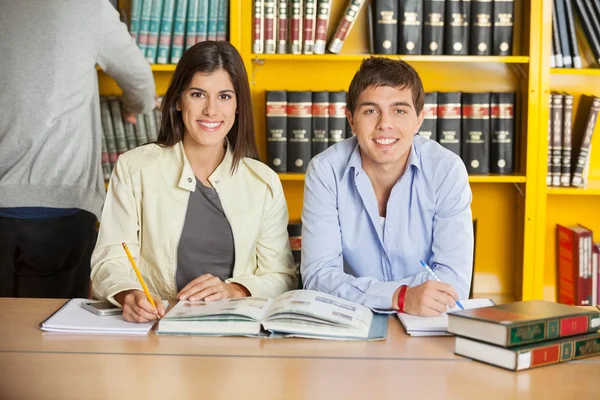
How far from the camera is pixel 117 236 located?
6.61ft

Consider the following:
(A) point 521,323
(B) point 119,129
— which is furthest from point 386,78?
(B) point 119,129

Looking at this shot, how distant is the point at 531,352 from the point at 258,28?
2174 millimetres

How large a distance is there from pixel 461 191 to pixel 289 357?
0.82m

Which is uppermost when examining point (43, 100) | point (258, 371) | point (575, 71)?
point (575, 71)

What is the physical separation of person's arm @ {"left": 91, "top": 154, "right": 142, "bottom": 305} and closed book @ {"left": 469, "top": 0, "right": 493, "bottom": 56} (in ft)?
5.60

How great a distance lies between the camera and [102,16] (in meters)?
2.45

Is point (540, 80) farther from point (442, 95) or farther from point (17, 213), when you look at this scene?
point (17, 213)

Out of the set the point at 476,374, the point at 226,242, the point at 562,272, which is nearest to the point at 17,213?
the point at 226,242

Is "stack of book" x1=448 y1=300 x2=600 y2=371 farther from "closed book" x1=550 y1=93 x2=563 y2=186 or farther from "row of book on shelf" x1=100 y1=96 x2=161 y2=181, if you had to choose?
"row of book on shelf" x1=100 y1=96 x2=161 y2=181

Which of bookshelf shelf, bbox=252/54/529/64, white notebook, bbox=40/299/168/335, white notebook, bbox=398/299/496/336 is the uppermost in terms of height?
bookshelf shelf, bbox=252/54/529/64

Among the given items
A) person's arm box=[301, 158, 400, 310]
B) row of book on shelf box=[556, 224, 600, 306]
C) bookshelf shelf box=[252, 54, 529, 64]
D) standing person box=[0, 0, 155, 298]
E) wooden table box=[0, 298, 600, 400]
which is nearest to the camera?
wooden table box=[0, 298, 600, 400]

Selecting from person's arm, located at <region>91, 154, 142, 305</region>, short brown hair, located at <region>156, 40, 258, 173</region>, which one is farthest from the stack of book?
short brown hair, located at <region>156, 40, 258, 173</region>

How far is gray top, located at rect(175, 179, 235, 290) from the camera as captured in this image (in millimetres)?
2121

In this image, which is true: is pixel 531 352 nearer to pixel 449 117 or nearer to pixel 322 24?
pixel 449 117
